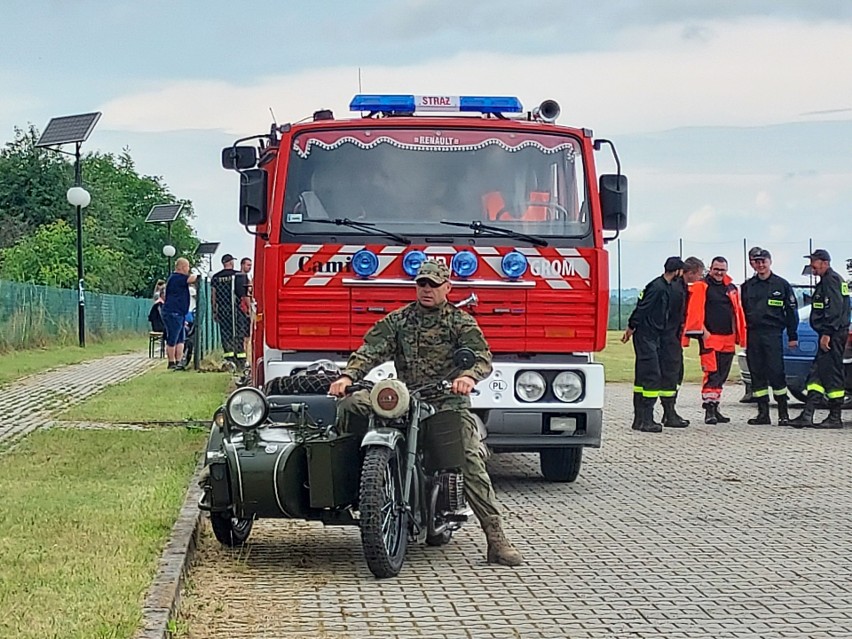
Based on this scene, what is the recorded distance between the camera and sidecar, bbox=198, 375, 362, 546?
820 centimetres

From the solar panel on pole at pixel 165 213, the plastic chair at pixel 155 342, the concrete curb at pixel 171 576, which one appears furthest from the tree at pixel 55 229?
the concrete curb at pixel 171 576

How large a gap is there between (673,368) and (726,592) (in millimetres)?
9611

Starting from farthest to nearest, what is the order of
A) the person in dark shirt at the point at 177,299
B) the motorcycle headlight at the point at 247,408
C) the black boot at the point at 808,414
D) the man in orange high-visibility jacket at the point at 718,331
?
1. the person in dark shirt at the point at 177,299
2. the man in orange high-visibility jacket at the point at 718,331
3. the black boot at the point at 808,414
4. the motorcycle headlight at the point at 247,408

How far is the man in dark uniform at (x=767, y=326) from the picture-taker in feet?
57.7

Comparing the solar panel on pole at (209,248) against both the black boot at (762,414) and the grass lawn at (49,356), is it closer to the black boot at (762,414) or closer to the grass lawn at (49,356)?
the grass lawn at (49,356)

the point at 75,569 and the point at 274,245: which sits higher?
the point at 274,245

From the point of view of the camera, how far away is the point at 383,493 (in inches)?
314

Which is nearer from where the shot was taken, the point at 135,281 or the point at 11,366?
the point at 11,366

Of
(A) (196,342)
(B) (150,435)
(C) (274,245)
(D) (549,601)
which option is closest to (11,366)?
(A) (196,342)

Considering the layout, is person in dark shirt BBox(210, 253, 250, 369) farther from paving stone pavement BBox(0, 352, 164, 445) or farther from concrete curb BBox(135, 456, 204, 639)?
concrete curb BBox(135, 456, 204, 639)

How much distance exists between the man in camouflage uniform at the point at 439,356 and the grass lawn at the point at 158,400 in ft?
26.1

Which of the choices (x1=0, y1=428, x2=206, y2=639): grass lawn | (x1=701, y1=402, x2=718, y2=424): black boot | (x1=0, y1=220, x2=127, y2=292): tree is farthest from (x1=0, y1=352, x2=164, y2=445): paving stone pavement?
(x1=0, y1=220, x2=127, y2=292): tree

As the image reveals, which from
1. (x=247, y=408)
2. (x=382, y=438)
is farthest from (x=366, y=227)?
(x=382, y=438)

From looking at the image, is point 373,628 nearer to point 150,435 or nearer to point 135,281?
point 150,435
